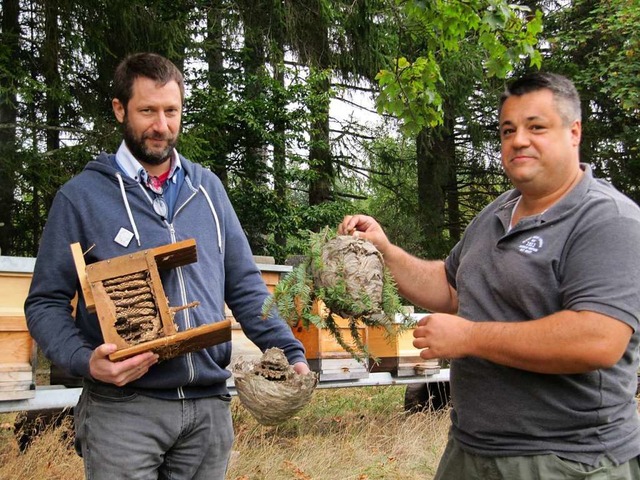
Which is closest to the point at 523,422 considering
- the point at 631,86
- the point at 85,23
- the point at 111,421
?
the point at 111,421

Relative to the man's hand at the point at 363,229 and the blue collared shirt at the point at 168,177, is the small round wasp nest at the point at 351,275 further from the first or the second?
the blue collared shirt at the point at 168,177

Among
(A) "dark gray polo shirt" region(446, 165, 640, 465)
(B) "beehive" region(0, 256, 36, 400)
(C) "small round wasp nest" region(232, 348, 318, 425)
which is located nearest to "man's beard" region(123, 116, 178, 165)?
(C) "small round wasp nest" region(232, 348, 318, 425)

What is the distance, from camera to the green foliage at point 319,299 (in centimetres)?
242

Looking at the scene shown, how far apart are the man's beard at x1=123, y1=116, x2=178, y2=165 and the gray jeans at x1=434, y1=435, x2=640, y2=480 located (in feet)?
5.16

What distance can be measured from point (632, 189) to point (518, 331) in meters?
13.2

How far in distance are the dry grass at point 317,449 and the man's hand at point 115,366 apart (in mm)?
2948

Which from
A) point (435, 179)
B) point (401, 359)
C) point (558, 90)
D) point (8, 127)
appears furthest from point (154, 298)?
point (435, 179)

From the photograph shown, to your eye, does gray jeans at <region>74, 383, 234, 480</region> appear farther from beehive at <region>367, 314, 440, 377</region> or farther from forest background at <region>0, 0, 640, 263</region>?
beehive at <region>367, 314, 440, 377</region>

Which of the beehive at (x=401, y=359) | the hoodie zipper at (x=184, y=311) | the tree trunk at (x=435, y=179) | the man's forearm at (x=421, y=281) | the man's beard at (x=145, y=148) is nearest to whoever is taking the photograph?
the hoodie zipper at (x=184, y=311)

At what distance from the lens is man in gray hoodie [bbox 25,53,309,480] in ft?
8.54

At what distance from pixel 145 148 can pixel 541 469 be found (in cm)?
181

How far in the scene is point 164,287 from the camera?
2758mm

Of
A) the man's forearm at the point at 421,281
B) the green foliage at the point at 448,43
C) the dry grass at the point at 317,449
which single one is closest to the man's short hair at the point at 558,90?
the man's forearm at the point at 421,281

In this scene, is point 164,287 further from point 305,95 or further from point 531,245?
point 305,95
